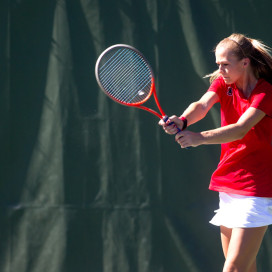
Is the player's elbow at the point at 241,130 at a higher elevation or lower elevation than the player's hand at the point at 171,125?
lower

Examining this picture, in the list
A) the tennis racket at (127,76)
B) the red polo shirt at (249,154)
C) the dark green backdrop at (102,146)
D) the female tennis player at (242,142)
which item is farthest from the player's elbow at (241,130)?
the dark green backdrop at (102,146)

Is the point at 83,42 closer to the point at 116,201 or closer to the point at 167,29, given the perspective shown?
the point at 167,29

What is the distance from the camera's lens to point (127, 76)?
3.60 meters

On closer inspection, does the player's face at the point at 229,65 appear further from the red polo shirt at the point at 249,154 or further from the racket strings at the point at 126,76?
the racket strings at the point at 126,76

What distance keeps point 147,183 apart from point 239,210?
3.12 feet

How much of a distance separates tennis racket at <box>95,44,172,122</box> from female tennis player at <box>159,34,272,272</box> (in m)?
0.30

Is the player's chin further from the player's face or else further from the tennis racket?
the tennis racket

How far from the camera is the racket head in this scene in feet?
11.5

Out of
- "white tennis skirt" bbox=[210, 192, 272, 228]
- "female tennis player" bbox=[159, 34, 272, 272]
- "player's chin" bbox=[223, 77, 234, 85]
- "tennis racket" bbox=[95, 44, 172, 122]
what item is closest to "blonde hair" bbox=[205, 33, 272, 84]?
"female tennis player" bbox=[159, 34, 272, 272]

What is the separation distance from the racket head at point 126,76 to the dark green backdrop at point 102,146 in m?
0.50

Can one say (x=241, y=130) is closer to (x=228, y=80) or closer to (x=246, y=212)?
(x=228, y=80)

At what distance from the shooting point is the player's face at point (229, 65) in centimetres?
330

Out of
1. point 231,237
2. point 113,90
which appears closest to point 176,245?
point 231,237

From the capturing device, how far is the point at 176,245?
13.5 ft
